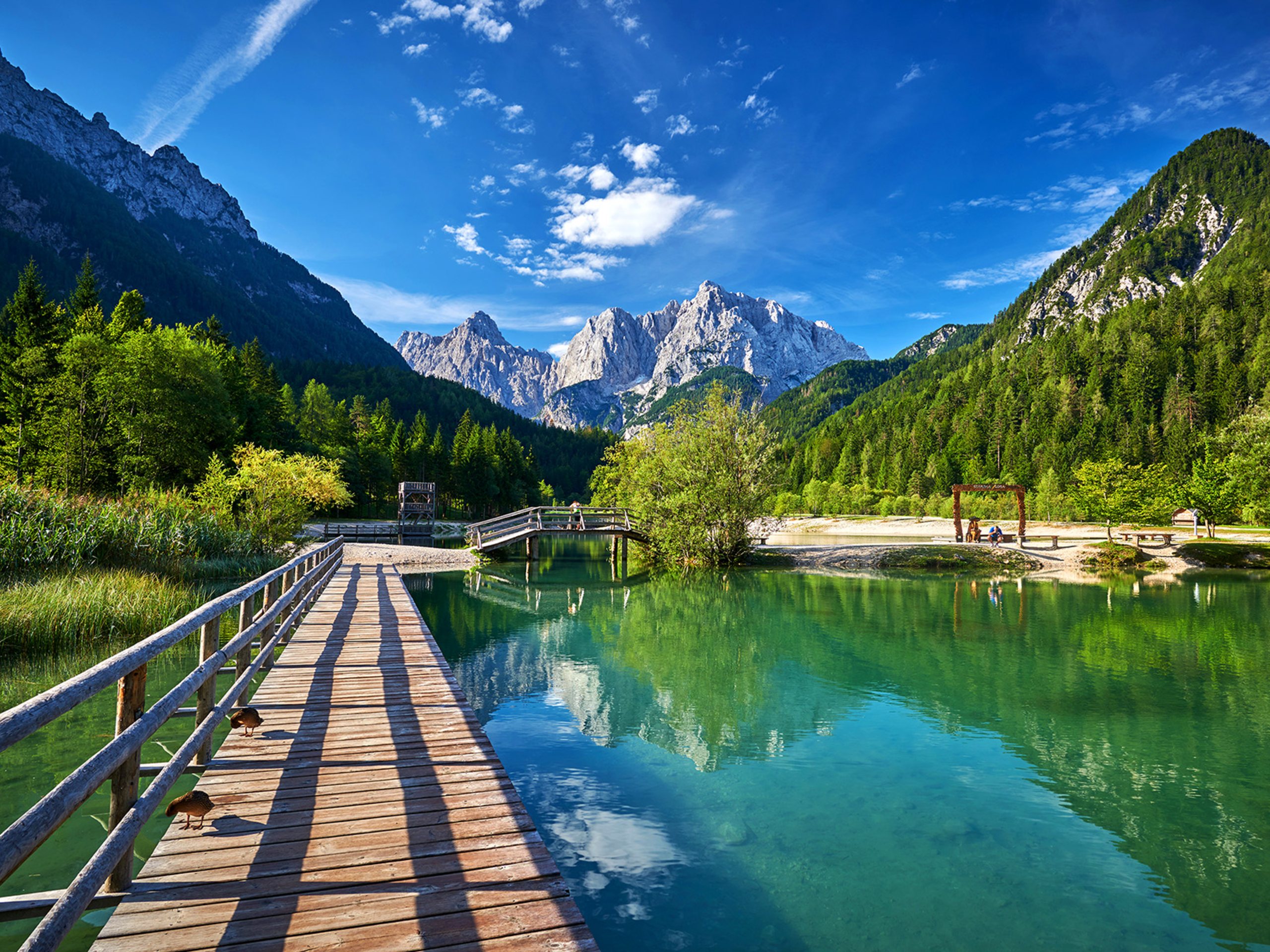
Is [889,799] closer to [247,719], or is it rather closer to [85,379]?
[247,719]

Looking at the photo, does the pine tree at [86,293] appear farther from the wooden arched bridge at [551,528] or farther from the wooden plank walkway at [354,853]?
the wooden plank walkway at [354,853]

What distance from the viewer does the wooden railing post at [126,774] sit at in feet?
11.7

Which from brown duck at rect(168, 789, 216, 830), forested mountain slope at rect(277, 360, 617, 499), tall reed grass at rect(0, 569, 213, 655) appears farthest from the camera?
forested mountain slope at rect(277, 360, 617, 499)

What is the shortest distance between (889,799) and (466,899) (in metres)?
6.29

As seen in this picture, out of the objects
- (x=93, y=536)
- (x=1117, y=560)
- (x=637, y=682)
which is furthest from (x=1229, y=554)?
(x=93, y=536)

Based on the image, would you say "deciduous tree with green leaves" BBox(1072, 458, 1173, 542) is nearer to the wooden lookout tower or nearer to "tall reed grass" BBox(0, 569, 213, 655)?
"tall reed grass" BBox(0, 569, 213, 655)

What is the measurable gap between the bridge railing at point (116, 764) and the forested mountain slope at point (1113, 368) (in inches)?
2301

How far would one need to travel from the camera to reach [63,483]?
3609 cm

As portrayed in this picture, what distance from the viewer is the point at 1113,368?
312 ft

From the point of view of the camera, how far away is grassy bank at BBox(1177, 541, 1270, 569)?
3397 centimetres

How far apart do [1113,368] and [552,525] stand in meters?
97.8

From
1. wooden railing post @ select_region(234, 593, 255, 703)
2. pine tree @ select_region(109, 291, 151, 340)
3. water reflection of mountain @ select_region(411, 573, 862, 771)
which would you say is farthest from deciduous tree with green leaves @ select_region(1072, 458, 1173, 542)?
pine tree @ select_region(109, 291, 151, 340)

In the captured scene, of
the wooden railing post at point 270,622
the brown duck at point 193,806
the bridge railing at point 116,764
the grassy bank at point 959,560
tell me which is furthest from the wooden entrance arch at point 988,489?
the brown duck at point 193,806

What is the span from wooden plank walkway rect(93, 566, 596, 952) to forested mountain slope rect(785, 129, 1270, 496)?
189 ft
